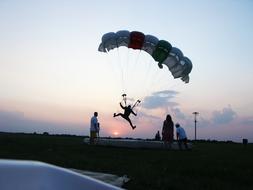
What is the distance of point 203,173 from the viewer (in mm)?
10602

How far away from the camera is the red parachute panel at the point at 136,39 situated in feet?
70.3

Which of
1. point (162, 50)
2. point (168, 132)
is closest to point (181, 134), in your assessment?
→ point (168, 132)

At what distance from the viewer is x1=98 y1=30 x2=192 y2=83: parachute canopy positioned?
2133 cm

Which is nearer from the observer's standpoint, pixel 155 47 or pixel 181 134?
pixel 155 47

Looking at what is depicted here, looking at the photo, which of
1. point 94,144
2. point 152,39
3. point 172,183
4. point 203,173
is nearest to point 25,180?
point 172,183

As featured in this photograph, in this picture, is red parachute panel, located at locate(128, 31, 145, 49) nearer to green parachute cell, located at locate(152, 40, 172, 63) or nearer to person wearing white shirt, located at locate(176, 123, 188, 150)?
green parachute cell, located at locate(152, 40, 172, 63)

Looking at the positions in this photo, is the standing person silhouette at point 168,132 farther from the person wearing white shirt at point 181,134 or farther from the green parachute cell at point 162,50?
the green parachute cell at point 162,50

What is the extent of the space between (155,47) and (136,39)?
1.04 meters

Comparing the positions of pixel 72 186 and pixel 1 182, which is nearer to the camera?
pixel 1 182

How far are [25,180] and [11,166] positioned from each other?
10 centimetres

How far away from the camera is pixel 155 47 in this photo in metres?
21.4

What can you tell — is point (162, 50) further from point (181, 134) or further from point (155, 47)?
point (181, 134)

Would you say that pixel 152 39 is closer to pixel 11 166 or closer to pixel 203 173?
pixel 203 173

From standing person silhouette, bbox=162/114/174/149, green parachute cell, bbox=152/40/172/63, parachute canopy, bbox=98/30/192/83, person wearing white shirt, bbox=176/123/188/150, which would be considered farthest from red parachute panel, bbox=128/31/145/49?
person wearing white shirt, bbox=176/123/188/150
